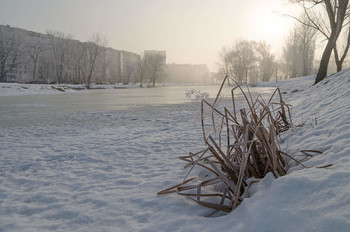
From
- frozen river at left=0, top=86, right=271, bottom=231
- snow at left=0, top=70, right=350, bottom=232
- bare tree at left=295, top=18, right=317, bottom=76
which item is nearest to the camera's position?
snow at left=0, top=70, right=350, bottom=232

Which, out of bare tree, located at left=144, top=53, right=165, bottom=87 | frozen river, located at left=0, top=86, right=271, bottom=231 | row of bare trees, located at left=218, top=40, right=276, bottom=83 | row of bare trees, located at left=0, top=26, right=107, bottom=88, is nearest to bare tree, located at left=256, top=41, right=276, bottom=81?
row of bare trees, located at left=218, top=40, right=276, bottom=83

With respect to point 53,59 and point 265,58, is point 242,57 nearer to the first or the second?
point 265,58

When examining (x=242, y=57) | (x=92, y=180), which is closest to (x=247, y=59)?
(x=242, y=57)

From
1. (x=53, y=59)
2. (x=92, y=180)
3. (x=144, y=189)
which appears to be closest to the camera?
(x=144, y=189)

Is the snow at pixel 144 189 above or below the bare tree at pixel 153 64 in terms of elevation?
below

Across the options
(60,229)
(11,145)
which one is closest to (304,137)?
(60,229)

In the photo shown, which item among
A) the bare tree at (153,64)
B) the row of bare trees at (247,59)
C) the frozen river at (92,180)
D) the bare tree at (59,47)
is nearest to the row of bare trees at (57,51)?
the bare tree at (59,47)

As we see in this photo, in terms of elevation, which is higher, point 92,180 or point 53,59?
point 53,59

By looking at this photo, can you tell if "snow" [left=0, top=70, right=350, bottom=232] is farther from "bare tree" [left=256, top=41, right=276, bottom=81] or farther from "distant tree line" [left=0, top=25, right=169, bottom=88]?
"bare tree" [left=256, top=41, right=276, bottom=81]

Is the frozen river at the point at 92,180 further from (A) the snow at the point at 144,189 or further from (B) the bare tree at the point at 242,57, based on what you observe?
(B) the bare tree at the point at 242,57

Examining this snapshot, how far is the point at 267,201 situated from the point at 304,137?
168 centimetres

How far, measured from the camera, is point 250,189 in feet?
5.78

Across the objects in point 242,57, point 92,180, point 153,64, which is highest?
point 242,57

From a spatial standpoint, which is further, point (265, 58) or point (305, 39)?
point (265, 58)
